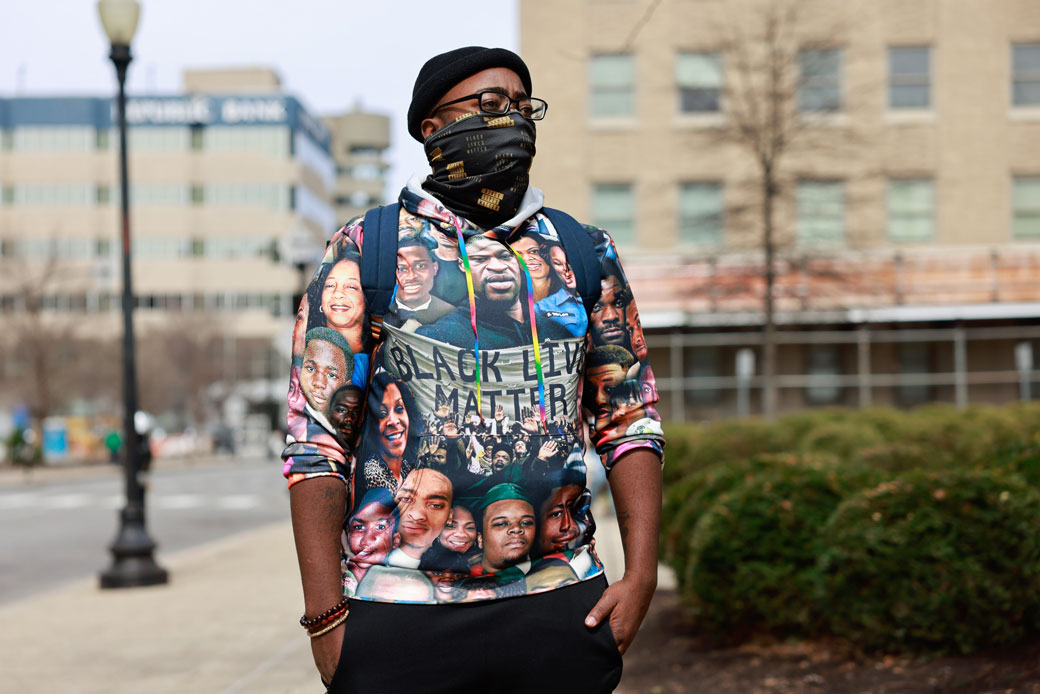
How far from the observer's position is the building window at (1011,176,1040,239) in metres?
29.8

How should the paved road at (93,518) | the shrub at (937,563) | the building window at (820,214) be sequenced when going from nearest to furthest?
the shrub at (937,563) → the paved road at (93,518) → the building window at (820,214)

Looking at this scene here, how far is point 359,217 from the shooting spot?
2.55 m

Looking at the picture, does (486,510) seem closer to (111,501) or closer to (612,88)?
(111,501)

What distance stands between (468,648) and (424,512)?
263 mm

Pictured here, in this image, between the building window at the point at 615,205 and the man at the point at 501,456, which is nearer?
the man at the point at 501,456

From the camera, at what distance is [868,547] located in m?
5.60

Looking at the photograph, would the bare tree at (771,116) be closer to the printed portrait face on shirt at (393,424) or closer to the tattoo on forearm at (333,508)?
the printed portrait face on shirt at (393,424)

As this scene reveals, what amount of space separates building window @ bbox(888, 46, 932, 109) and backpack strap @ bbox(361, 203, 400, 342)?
95.3 feet

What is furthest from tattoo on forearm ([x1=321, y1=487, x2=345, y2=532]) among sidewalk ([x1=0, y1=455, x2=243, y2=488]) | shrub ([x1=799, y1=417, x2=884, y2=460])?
sidewalk ([x1=0, y1=455, x2=243, y2=488])

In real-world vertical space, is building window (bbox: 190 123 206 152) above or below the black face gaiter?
above

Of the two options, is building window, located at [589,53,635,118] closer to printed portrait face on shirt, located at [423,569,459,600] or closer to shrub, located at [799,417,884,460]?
shrub, located at [799,417,884,460]

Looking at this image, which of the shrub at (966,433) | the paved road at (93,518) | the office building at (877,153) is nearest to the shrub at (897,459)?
the shrub at (966,433)

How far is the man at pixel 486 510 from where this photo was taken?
7.64 ft

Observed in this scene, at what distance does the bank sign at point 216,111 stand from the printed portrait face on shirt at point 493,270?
9097 centimetres
